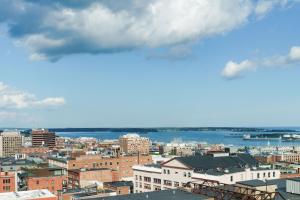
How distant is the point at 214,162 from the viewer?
363 feet

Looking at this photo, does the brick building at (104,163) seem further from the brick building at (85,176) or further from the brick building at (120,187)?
the brick building at (120,187)

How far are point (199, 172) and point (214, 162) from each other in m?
7.22

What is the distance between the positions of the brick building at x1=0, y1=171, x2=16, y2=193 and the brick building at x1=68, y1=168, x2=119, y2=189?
2540 centimetres

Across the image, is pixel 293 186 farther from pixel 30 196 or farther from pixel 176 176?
pixel 176 176

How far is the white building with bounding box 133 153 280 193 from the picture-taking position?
10212 cm

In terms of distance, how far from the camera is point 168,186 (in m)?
113

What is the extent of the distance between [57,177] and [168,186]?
38987 mm

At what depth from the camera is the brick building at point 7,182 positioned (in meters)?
122

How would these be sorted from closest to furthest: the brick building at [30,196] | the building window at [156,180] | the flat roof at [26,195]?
the brick building at [30,196] → the flat roof at [26,195] → the building window at [156,180]

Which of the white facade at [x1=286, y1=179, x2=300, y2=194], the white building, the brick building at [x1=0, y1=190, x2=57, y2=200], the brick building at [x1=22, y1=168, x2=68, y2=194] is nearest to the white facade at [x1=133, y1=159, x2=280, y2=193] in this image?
the white building

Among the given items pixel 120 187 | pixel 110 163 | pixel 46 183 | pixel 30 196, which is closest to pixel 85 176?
pixel 46 183

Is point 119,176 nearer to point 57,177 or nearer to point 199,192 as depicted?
point 57,177

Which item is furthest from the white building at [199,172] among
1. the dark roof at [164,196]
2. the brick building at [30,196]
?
the brick building at [30,196]

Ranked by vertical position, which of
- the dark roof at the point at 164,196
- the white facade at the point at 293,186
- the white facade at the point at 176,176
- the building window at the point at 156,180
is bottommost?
the building window at the point at 156,180
